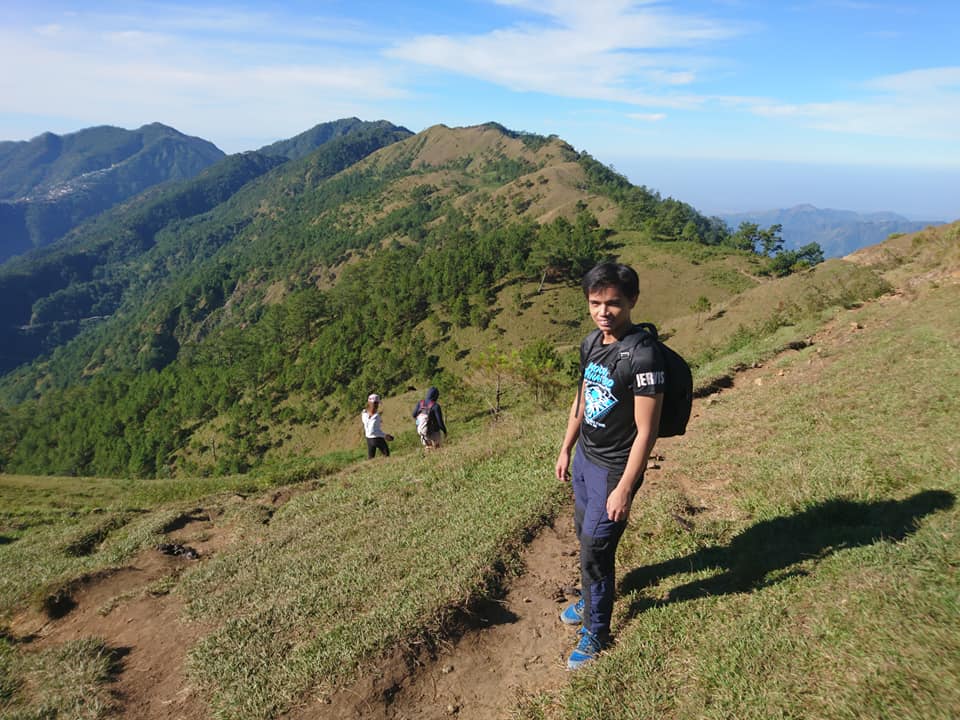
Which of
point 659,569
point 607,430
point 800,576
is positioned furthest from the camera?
point 659,569

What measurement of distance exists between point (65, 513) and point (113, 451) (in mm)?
67926

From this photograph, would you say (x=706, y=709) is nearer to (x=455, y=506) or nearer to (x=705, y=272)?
(x=455, y=506)

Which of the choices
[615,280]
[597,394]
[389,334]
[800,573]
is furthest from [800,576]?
[389,334]

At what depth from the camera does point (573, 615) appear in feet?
14.0

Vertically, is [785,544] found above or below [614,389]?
below

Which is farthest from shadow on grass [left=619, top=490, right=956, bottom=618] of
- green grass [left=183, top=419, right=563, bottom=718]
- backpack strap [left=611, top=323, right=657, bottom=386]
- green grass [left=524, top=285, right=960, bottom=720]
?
backpack strap [left=611, top=323, right=657, bottom=386]

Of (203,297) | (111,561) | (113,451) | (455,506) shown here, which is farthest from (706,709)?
(203,297)

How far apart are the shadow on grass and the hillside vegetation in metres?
0.02

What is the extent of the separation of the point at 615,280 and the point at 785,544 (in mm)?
3117

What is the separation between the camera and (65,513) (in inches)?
603

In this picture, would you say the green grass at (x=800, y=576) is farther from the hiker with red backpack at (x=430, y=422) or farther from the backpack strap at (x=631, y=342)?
the hiker with red backpack at (x=430, y=422)

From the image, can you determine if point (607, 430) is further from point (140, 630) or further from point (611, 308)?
point (140, 630)

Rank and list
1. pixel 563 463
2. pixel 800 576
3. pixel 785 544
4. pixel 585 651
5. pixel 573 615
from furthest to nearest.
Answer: pixel 785 544 < pixel 573 615 < pixel 563 463 < pixel 800 576 < pixel 585 651

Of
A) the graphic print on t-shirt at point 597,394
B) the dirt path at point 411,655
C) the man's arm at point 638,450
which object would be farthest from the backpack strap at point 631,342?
the dirt path at point 411,655
